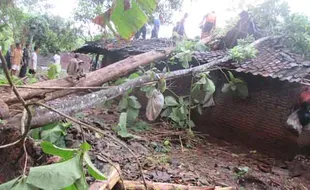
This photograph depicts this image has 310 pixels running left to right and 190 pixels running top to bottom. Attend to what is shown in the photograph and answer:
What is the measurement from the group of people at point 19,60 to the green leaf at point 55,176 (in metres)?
9.35

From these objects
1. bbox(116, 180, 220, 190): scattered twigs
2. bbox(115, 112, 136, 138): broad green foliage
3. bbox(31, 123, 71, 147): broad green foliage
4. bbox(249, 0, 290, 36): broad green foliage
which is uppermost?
bbox(249, 0, 290, 36): broad green foliage

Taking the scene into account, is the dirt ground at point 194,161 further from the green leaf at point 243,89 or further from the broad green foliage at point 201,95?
the green leaf at point 243,89

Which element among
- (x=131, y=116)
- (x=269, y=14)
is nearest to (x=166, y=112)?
(x=131, y=116)

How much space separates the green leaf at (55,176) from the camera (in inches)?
50.8

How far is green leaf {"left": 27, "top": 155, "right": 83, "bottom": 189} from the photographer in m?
1.29

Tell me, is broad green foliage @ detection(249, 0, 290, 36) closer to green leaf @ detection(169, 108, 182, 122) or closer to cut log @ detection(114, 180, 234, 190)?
green leaf @ detection(169, 108, 182, 122)

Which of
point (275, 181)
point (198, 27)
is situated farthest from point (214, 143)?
point (198, 27)

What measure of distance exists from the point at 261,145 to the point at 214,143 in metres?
1.15

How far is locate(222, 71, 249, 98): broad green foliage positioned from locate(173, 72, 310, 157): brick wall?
255 millimetres

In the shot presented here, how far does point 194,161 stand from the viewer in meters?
6.06

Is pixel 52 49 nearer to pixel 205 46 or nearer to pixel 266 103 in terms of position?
pixel 205 46

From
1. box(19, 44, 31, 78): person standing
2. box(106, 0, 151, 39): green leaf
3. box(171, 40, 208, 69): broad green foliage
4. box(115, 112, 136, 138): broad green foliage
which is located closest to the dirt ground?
box(115, 112, 136, 138): broad green foliage

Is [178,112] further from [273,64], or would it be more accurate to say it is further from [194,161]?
[273,64]

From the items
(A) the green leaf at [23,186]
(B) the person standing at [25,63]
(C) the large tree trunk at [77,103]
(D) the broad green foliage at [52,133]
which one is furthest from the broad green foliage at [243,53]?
(B) the person standing at [25,63]
